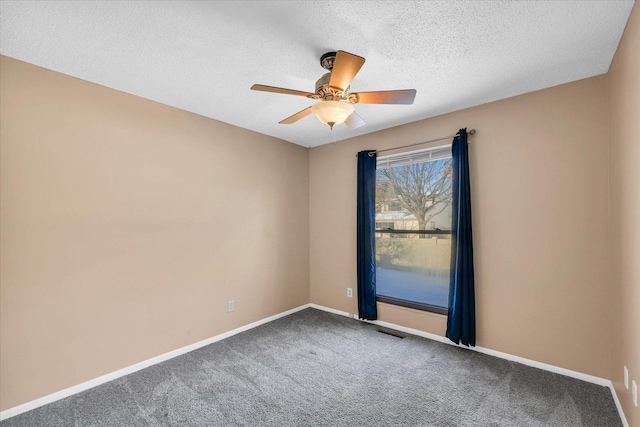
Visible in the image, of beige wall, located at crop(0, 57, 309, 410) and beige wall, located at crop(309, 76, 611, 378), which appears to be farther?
Result: beige wall, located at crop(309, 76, 611, 378)

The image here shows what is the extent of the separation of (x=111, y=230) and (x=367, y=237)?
272cm

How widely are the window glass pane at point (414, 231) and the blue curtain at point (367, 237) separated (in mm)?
139

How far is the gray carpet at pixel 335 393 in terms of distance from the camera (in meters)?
1.97

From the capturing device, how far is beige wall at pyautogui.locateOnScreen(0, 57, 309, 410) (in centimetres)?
209

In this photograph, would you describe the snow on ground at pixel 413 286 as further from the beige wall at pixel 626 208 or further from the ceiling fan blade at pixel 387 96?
the ceiling fan blade at pixel 387 96

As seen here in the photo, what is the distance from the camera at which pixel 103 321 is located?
2451 mm

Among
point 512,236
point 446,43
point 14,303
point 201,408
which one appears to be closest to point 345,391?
point 201,408

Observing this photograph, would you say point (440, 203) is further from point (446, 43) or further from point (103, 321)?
point (103, 321)

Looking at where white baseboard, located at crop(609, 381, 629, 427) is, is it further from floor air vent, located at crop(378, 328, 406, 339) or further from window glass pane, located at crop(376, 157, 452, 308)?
floor air vent, located at crop(378, 328, 406, 339)

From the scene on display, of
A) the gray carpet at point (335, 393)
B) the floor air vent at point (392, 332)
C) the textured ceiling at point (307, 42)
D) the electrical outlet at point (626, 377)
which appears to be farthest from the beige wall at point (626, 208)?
the floor air vent at point (392, 332)

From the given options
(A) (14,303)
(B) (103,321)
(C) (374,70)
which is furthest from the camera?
(B) (103,321)

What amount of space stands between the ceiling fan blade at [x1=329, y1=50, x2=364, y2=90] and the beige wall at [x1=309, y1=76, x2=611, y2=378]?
1.85 meters

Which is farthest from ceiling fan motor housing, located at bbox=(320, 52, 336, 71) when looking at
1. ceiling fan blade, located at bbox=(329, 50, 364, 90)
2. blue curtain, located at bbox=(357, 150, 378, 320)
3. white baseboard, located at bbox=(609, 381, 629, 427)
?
white baseboard, located at bbox=(609, 381, 629, 427)

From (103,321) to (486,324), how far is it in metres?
3.53
